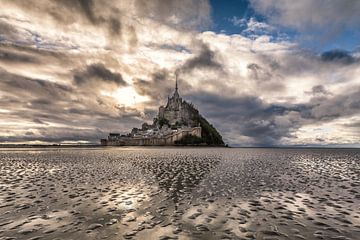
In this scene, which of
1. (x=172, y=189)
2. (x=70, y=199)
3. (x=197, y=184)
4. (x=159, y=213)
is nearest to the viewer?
(x=159, y=213)

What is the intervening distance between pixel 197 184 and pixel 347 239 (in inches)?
720

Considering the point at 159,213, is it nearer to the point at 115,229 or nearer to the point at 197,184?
the point at 115,229

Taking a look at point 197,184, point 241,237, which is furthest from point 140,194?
point 241,237

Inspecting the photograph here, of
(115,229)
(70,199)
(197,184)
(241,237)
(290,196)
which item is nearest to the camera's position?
(241,237)

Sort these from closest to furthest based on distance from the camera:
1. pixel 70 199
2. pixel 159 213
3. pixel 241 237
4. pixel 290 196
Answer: pixel 241 237
pixel 159 213
pixel 70 199
pixel 290 196

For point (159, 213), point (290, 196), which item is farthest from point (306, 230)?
point (290, 196)

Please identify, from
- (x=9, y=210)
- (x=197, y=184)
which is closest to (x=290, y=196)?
(x=197, y=184)

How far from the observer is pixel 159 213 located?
17.2 meters

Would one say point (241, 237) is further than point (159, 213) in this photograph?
No

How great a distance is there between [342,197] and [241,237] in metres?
15.7

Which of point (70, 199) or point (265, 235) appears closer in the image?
point (265, 235)

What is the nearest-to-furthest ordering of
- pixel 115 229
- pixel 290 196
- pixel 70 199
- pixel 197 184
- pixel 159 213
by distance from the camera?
pixel 115 229, pixel 159 213, pixel 70 199, pixel 290 196, pixel 197 184

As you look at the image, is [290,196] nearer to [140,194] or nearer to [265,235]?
[265,235]

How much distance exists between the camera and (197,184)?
97.6 ft
